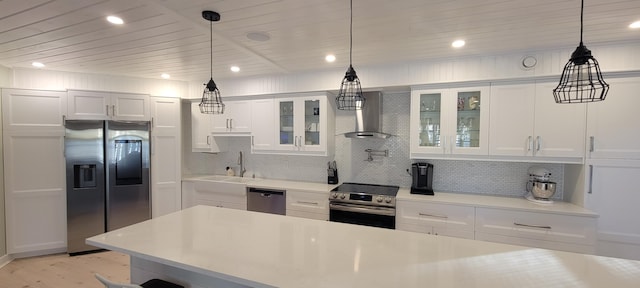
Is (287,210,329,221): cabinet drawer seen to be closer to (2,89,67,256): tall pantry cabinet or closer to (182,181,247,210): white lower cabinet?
(182,181,247,210): white lower cabinet

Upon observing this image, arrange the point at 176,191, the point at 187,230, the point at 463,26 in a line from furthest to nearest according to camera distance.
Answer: the point at 176,191 < the point at 463,26 < the point at 187,230

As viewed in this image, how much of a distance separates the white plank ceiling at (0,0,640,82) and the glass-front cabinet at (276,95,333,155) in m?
0.63

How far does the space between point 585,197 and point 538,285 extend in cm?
207

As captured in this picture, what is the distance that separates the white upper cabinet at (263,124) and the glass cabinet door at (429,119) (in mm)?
1915

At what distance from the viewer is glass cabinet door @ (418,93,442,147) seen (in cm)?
316

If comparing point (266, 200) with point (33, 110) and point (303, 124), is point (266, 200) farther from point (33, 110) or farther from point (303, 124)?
point (33, 110)

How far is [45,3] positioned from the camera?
177cm

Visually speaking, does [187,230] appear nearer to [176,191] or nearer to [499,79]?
[176,191]

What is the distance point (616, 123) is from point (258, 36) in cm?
323

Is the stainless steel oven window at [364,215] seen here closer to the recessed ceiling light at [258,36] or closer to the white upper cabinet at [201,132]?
the recessed ceiling light at [258,36]

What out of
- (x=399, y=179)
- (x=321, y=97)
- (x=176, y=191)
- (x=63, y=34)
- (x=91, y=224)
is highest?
(x=63, y=34)

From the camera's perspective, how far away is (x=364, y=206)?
317cm

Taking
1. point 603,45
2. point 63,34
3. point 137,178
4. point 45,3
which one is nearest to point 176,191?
point 137,178

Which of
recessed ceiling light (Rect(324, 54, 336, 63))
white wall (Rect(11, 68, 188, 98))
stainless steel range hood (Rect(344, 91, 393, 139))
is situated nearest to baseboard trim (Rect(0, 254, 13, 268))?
white wall (Rect(11, 68, 188, 98))
